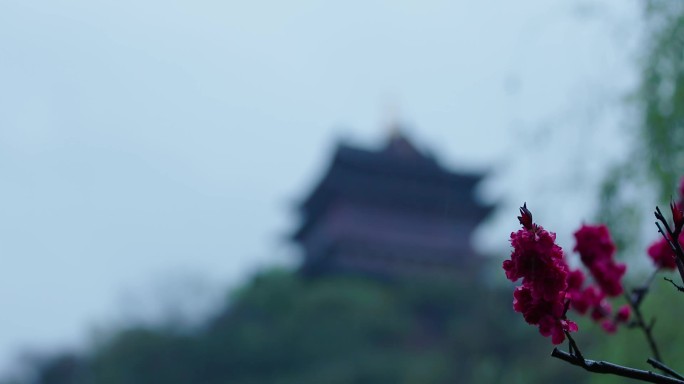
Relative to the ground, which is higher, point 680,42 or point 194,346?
point 194,346

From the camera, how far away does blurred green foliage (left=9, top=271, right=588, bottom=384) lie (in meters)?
14.7

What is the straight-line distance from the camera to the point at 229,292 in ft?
68.9

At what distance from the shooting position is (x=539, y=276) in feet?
3.42

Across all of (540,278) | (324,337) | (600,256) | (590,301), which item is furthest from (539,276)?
(324,337)

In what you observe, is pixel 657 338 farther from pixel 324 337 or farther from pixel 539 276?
pixel 324 337

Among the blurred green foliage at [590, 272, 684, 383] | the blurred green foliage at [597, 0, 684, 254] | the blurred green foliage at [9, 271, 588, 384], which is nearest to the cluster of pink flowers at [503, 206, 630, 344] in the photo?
the blurred green foliage at [597, 0, 684, 254]

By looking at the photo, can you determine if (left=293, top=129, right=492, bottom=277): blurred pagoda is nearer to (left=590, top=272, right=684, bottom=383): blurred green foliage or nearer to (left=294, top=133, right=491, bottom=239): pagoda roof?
(left=294, top=133, right=491, bottom=239): pagoda roof

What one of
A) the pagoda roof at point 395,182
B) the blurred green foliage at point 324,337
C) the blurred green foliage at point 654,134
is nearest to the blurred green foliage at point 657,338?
the blurred green foliage at point 654,134

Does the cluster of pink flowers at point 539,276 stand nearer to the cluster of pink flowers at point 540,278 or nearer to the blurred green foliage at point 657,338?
the cluster of pink flowers at point 540,278

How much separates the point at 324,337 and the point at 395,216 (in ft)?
14.2

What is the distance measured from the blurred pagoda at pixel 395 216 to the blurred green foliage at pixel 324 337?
83 centimetres

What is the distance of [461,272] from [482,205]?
187cm

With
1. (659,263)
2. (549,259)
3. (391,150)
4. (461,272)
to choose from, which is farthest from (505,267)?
(391,150)

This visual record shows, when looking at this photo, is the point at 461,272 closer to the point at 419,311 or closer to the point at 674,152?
the point at 419,311
